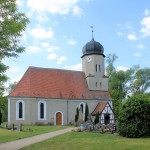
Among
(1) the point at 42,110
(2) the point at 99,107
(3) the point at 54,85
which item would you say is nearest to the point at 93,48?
(3) the point at 54,85

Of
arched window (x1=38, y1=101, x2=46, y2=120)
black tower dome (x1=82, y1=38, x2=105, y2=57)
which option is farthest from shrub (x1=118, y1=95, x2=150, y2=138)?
black tower dome (x1=82, y1=38, x2=105, y2=57)

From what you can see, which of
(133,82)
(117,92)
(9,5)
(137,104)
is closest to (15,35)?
(9,5)

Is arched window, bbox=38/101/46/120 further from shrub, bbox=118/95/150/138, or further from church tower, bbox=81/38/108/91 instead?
shrub, bbox=118/95/150/138

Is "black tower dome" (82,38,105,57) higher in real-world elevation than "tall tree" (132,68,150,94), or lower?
higher

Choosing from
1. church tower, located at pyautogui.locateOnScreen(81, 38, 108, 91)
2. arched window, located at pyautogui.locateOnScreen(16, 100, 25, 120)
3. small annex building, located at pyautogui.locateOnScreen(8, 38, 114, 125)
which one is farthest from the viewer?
church tower, located at pyautogui.locateOnScreen(81, 38, 108, 91)

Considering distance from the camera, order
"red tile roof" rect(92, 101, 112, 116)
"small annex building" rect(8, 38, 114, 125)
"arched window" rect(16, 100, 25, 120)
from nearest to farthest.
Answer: "arched window" rect(16, 100, 25, 120) → "small annex building" rect(8, 38, 114, 125) → "red tile roof" rect(92, 101, 112, 116)

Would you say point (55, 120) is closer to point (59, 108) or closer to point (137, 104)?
point (59, 108)

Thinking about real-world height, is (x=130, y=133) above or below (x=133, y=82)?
below

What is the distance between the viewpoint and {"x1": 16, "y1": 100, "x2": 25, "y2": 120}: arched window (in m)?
47.2

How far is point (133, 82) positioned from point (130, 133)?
47386 millimetres

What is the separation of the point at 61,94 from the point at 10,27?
37.9 meters

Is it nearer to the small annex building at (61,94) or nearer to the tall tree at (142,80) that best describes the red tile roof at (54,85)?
the small annex building at (61,94)

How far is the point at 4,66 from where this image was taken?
14.9m

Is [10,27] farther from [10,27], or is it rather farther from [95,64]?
[95,64]
